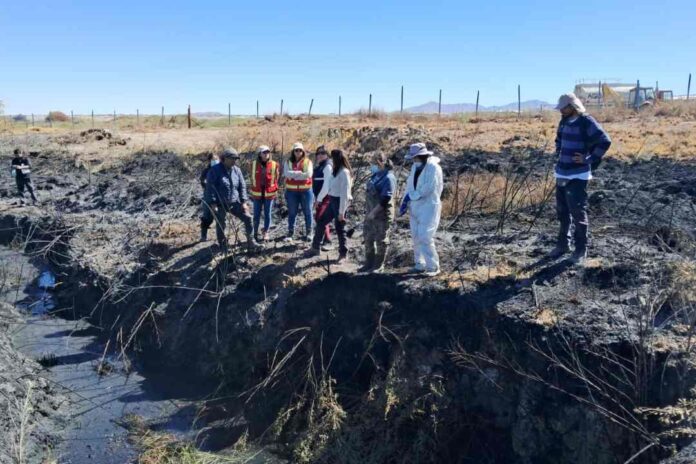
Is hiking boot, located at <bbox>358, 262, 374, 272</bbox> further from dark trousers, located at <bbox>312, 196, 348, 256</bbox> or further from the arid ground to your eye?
dark trousers, located at <bbox>312, 196, 348, 256</bbox>

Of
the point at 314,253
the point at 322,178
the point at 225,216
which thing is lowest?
the point at 314,253

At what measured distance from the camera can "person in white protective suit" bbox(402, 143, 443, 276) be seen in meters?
7.18

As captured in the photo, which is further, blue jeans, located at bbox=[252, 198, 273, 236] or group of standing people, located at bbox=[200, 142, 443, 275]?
blue jeans, located at bbox=[252, 198, 273, 236]

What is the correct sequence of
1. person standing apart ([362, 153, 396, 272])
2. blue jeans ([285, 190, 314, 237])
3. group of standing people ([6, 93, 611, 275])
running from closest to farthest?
group of standing people ([6, 93, 611, 275]) → person standing apart ([362, 153, 396, 272]) → blue jeans ([285, 190, 314, 237])

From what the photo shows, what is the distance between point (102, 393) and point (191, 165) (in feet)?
39.1

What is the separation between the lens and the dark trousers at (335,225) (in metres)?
8.63

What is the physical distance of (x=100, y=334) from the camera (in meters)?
10.5

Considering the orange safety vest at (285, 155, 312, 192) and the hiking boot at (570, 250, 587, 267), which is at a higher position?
the orange safety vest at (285, 155, 312, 192)

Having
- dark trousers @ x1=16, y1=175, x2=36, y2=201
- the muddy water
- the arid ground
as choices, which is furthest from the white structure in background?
the muddy water

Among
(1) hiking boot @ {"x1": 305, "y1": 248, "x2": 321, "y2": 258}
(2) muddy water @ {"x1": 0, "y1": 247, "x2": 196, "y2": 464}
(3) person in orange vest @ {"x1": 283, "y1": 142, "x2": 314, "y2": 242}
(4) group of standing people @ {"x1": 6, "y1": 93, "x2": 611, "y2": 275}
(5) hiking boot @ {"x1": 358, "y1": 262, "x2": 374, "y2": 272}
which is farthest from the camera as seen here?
(3) person in orange vest @ {"x1": 283, "y1": 142, "x2": 314, "y2": 242}

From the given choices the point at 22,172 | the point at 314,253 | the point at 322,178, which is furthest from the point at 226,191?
the point at 22,172

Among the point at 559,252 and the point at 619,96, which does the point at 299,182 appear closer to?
the point at 559,252

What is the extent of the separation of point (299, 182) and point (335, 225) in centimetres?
108

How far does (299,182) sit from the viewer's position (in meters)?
9.70
